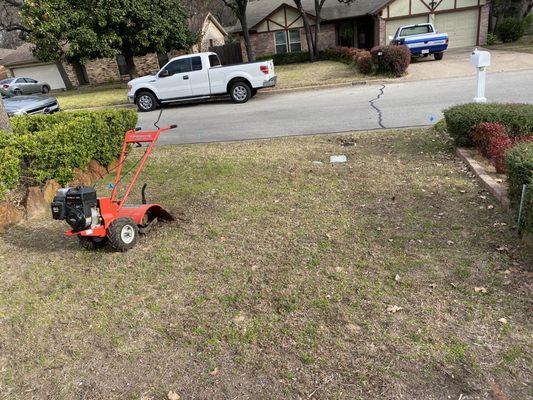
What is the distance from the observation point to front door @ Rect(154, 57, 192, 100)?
1459cm

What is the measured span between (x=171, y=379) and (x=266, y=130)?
25.0ft

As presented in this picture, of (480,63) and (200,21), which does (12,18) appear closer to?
(200,21)

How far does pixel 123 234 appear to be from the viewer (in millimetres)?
4438

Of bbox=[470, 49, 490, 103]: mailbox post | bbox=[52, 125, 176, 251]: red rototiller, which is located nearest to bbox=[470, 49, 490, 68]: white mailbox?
bbox=[470, 49, 490, 103]: mailbox post

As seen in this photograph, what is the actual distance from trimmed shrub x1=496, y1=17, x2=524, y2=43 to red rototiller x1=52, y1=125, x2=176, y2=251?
27661 mm

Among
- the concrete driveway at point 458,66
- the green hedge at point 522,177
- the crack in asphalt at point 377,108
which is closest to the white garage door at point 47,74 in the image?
the concrete driveway at point 458,66

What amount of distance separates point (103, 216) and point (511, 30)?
93.9 feet

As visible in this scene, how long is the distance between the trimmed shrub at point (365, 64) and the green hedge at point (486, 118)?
1089 centimetres

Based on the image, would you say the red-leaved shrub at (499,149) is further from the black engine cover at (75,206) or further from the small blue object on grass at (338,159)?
the black engine cover at (75,206)

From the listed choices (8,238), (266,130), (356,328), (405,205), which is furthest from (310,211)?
(266,130)

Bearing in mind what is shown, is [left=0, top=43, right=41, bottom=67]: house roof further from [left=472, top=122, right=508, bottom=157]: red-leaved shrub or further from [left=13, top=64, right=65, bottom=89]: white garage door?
[left=472, top=122, right=508, bottom=157]: red-leaved shrub

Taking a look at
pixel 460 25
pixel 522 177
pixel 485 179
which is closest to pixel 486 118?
pixel 485 179

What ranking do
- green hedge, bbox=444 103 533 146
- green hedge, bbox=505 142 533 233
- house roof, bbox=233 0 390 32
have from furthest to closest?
house roof, bbox=233 0 390 32, green hedge, bbox=444 103 533 146, green hedge, bbox=505 142 533 233

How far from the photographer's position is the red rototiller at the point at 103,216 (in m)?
4.05
